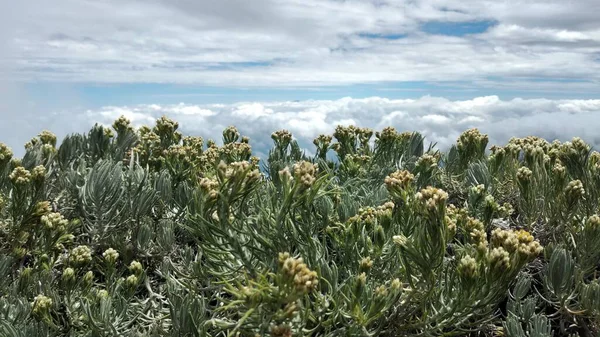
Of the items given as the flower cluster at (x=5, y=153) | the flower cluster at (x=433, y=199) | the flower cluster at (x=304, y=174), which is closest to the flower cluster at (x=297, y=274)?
the flower cluster at (x=304, y=174)

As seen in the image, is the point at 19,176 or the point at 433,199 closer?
the point at 433,199

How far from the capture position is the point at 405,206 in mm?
2971

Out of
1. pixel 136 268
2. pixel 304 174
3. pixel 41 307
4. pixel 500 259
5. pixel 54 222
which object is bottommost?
pixel 41 307

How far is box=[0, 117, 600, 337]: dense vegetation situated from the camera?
2395 mm

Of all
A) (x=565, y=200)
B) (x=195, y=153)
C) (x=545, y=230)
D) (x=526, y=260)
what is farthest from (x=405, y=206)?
(x=195, y=153)

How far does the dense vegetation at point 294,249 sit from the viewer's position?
2395 mm

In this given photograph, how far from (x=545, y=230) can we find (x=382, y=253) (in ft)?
5.47

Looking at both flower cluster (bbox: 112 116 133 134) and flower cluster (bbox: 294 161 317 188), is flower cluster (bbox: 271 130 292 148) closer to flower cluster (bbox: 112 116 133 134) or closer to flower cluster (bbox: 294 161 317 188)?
flower cluster (bbox: 112 116 133 134)

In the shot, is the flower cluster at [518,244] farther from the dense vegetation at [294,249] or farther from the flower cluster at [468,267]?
the flower cluster at [468,267]

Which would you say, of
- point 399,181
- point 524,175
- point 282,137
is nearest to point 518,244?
point 399,181

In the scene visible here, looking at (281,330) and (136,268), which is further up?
(281,330)

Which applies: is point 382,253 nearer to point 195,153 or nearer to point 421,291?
point 421,291

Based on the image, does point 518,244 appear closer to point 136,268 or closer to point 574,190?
point 574,190

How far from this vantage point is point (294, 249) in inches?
122
